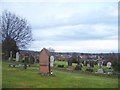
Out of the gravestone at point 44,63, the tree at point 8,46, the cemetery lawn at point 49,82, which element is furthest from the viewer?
the tree at point 8,46

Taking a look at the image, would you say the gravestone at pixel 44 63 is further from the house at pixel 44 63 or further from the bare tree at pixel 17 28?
the bare tree at pixel 17 28

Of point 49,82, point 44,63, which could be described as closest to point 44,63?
point 44,63

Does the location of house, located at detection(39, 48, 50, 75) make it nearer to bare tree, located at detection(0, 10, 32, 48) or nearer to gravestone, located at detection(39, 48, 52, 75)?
gravestone, located at detection(39, 48, 52, 75)

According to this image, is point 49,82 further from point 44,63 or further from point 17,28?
point 17,28

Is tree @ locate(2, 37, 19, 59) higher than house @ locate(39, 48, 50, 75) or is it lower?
higher

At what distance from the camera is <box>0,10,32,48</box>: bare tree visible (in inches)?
1662

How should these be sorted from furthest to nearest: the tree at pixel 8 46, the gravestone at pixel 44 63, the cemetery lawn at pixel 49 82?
the tree at pixel 8 46 → the gravestone at pixel 44 63 → the cemetery lawn at pixel 49 82

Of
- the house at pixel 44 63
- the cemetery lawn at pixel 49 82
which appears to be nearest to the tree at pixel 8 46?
the house at pixel 44 63

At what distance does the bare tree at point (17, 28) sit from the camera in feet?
139

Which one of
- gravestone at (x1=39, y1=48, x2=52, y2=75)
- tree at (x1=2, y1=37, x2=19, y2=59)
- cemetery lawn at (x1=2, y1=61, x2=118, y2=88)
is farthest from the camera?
tree at (x1=2, y1=37, x2=19, y2=59)

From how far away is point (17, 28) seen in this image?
4253 cm

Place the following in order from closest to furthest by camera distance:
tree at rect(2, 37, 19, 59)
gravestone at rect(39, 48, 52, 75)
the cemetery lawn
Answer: the cemetery lawn
gravestone at rect(39, 48, 52, 75)
tree at rect(2, 37, 19, 59)

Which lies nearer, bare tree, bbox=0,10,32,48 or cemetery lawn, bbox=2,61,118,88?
cemetery lawn, bbox=2,61,118,88

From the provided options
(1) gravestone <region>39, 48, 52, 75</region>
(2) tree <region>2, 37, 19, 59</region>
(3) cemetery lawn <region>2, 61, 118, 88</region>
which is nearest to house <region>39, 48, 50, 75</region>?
(1) gravestone <region>39, 48, 52, 75</region>
